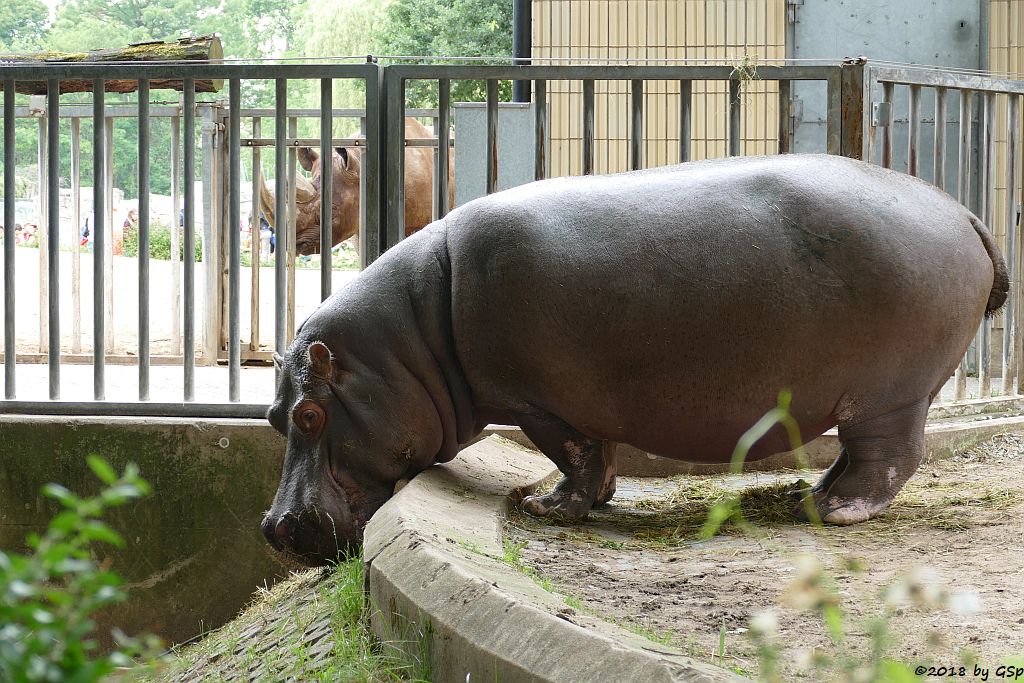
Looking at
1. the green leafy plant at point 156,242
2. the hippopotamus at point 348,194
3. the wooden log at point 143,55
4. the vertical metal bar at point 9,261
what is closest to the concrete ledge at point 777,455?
the vertical metal bar at point 9,261

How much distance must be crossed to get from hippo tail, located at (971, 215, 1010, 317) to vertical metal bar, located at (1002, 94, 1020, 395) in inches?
69.3

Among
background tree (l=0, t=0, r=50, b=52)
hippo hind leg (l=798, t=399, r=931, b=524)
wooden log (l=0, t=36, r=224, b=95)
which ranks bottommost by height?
hippo hind leg (l=798, t=399, r=931, b=524)

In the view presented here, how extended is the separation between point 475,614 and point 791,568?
4.00 feet

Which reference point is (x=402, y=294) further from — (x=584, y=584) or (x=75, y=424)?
(x=75, y=424)

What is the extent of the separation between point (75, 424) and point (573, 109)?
522cm

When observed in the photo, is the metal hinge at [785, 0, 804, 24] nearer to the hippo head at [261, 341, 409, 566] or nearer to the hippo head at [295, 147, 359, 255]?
the hippo head at [295, 147, 359, 255]

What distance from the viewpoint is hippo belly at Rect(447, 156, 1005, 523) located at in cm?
393

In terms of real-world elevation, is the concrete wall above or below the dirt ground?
below

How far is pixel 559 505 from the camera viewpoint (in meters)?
4.19

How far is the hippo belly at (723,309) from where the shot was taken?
3.93 meters

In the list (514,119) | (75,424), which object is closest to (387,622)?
(75,424)

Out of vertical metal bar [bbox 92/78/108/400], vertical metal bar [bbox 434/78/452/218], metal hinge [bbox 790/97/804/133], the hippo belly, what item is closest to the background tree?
metal hinge [bbox 790/97/804/133]

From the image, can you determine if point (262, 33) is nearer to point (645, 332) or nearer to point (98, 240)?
point (98, 240)

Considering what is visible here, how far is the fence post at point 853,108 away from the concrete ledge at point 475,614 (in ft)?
8.21
